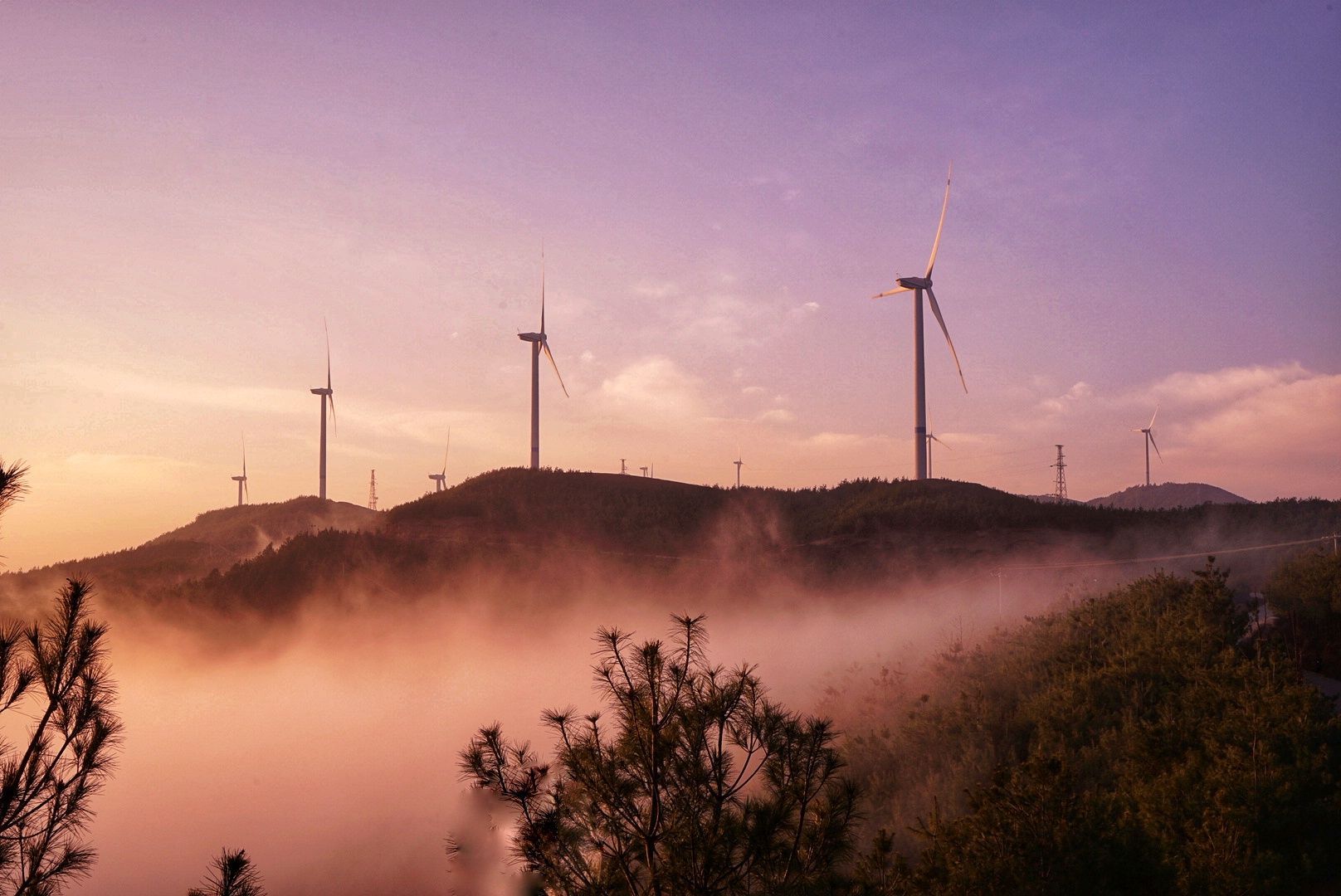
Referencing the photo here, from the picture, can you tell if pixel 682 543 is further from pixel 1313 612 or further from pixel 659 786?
pixel 659 786

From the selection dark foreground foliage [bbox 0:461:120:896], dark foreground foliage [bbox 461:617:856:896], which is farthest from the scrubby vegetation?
dark foreground foliage [bbox 0:461:120:896]

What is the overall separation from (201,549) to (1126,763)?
360 feet

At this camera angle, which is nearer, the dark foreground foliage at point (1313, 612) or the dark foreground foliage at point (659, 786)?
the dark foreground foliage at point (659, 786)

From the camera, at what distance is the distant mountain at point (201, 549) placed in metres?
89.1

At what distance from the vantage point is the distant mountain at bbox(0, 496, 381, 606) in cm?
8906

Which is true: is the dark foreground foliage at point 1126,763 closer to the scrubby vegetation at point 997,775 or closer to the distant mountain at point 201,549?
the scrubby vegetation at point 997,775

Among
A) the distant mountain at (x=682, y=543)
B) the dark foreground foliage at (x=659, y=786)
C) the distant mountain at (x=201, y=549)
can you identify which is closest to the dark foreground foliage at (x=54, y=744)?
the dark foreground foliage at (x=659, y=786)

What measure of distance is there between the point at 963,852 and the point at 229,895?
988cm

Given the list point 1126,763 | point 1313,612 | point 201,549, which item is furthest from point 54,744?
point 201,549

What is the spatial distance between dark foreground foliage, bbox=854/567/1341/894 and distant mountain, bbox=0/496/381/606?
62.6m

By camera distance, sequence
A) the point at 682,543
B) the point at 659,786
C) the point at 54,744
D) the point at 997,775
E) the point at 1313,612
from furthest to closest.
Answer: the point at 682,543 < the point at 1313,612 < the point at 997,775 < the point at 659,786 < the point at 54,744

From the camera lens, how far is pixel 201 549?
108m

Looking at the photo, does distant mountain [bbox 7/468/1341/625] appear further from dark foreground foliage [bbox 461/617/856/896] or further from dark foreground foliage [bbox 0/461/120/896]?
dark foreground foliage [bbox 0/461/120/896]

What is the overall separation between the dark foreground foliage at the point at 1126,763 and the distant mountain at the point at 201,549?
62.6 metres
